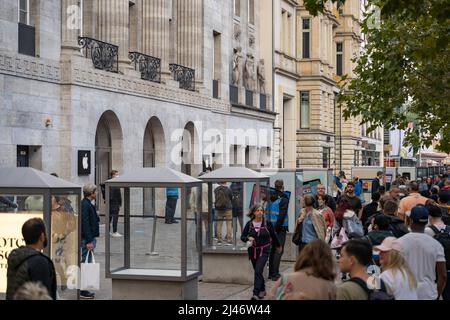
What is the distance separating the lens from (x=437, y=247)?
10094 millimetres

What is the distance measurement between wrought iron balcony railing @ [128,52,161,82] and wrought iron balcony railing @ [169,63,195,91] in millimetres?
2192

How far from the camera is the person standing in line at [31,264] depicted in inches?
308

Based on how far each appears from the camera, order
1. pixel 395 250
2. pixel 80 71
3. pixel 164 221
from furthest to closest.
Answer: pixel 80 71
pixel 164 221
pixel 395 250

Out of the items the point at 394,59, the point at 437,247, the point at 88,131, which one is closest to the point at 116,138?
the point at 88,131

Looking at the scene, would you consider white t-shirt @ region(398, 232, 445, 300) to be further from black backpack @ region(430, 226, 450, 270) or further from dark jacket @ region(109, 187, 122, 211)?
dark jacket @ region(109, 187, 122, 211)

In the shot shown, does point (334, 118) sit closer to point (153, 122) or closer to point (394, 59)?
point (153, 122)

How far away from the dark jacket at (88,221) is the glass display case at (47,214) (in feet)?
9.10

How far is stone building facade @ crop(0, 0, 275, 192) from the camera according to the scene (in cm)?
2542

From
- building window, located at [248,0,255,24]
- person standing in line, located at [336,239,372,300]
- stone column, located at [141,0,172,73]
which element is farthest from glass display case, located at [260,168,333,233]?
building window, located at [248,0,255,24]

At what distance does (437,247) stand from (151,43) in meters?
26.1

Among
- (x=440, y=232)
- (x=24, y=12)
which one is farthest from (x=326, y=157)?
(x=440, y=232)

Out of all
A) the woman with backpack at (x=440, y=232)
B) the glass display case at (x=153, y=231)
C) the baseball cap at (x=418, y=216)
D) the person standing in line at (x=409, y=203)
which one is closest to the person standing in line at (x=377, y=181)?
the person standing in line at (x=409, y=203)

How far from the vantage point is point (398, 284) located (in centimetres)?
834

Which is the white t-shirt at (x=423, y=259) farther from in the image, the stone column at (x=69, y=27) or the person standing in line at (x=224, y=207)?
the stone column at (x=69, y=27)
